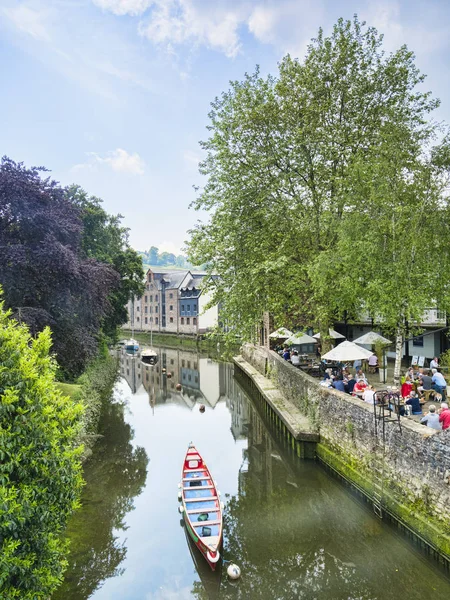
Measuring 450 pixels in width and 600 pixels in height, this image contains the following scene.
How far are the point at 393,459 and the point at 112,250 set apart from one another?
97.8 feet

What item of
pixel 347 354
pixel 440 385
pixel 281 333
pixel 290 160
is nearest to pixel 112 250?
pixel 281 333

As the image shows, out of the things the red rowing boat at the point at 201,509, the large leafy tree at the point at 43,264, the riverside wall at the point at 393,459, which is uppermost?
the large leafy tree at the point at 43,264

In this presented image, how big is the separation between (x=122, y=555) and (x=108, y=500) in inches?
107

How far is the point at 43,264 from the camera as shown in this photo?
16.7m

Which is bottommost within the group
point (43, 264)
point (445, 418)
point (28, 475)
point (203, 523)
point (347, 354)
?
point (203, 523)

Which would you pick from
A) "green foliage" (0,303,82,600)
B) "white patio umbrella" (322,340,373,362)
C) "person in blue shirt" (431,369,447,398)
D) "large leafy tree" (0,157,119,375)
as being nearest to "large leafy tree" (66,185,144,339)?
"large leafy tree" (0,157,119,375)

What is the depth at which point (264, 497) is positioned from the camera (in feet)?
41.6

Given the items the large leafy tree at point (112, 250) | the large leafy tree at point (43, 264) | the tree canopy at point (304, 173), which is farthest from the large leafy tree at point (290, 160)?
the large leafy tree at point (112, 250)

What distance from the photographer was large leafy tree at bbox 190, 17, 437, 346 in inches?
655

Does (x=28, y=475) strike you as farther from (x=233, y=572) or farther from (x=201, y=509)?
(x=201, y=509)

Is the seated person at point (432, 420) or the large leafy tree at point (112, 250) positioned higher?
the large leafy tree at point (112, 250)

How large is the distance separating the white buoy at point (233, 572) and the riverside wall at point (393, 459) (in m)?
4.02

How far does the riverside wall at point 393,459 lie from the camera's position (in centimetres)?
848

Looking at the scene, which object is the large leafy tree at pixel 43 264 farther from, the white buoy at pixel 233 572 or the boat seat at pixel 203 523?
the white buoy at pixel 233 572
